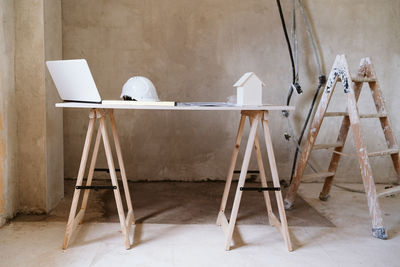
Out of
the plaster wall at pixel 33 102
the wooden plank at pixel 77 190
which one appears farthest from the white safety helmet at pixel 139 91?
the plaster wall at pixel 33 102

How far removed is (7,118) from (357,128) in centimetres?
259

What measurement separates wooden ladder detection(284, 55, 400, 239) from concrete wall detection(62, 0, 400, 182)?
3.28ft

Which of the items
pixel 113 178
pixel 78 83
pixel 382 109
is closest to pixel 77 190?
pixel 113 178

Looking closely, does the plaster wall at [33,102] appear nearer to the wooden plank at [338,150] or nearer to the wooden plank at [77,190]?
the wooden plank at [77,190]

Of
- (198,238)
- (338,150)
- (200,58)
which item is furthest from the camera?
(200,58)

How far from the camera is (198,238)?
238cm

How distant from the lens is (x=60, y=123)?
3.15 m

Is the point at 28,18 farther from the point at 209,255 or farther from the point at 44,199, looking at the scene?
the point at 209,255

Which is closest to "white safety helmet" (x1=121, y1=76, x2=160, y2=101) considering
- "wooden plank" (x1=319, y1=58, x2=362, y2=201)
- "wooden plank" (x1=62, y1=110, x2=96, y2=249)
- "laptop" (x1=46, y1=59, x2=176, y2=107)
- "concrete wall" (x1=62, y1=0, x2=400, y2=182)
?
"laptop" (x1=46, y1=59, x2=176, y2=107)

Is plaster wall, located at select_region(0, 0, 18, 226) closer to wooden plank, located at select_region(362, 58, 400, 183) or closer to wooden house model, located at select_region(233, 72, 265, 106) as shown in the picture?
wooden house model, located at select_region(233, 72, 265, 106)

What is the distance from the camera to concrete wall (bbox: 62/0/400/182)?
383 cm

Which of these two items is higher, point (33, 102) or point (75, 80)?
point (75, 80)

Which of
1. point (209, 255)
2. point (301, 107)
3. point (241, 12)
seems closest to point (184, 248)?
point (209, 255)

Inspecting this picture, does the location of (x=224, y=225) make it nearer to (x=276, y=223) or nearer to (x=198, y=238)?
(x=198, y=238)
